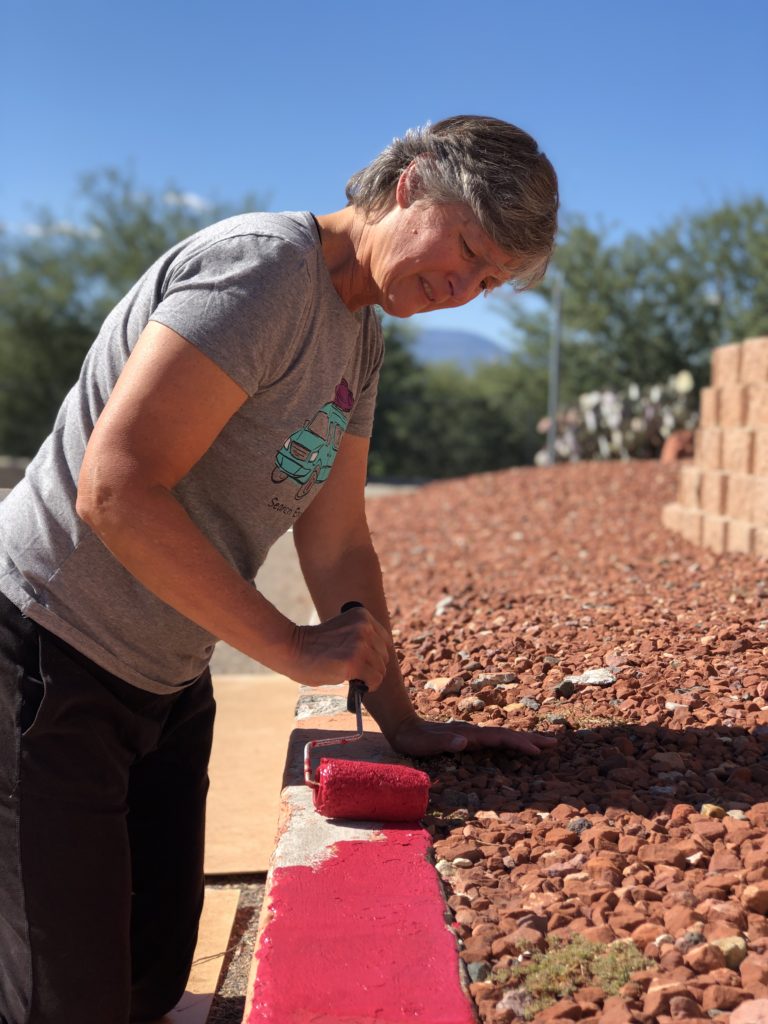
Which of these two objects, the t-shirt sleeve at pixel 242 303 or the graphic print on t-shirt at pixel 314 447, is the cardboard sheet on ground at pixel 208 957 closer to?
the graphic print on t-shirt at pixel 314 447

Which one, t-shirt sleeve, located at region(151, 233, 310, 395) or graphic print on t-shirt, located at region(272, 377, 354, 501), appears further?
graphic print on t-shirt, located at region(272, 377, 354, 501)

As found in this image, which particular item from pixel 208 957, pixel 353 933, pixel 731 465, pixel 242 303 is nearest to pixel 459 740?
pixel 353 933

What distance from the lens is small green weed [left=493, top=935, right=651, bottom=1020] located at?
61.1 inches

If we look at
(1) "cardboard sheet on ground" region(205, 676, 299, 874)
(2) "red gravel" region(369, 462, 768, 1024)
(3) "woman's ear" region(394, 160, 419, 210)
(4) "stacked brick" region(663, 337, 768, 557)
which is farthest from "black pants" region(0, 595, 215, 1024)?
(4) "stacked brick" region(663, 337, 768, 557)

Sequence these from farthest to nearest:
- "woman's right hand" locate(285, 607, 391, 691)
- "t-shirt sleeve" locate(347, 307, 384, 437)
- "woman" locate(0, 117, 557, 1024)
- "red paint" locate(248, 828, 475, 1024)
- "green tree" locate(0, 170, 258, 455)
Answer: "green tree" locate(0, 170, 258, 455), "t-shirt sleeve" locate(347, 307, 384, 437), "woman's right hand" locate(285, 607, 391, 691), "woman" locate(0, 117, 557, 1024), "red paint" locate(248, 828, 475, 1024)

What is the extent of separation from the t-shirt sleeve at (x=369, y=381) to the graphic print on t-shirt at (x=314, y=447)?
0.13 m

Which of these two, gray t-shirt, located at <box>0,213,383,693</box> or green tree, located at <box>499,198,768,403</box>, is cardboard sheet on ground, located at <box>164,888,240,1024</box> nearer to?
gray t-shirt, located at <box>0,213,383,693</box>

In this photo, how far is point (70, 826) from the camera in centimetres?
195

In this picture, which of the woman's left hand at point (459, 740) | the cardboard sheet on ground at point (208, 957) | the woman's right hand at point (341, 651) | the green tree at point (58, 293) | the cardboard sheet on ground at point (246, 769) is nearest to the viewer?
the woman's right hand at point (341, 651)

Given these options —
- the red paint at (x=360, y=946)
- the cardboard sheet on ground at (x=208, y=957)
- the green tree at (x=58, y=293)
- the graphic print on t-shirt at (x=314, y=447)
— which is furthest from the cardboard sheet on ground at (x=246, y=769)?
the green tree at (x=58, y=293)

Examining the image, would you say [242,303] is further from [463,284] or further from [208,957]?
[208,957]

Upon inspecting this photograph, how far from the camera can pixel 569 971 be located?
159 centimetres

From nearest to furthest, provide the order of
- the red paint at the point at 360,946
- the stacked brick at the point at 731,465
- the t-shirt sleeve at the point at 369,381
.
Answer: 1. the red paint at the point at 360,946
2. the t-shirt sleeve at the point at 369,381
3. the stacked brick at the point at 731,465

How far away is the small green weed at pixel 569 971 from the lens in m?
1.55
